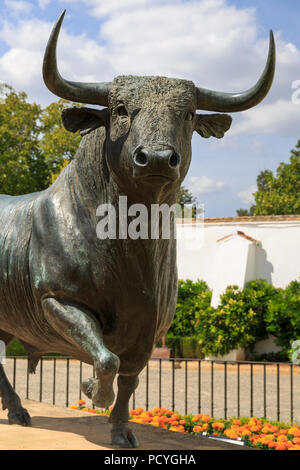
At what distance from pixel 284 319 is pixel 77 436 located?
12.2m

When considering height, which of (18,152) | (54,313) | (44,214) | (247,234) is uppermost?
(18,152)

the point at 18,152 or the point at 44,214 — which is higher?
the point at 18,152

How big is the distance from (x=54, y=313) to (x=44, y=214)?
69 cm

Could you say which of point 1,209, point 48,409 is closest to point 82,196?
point 1,209

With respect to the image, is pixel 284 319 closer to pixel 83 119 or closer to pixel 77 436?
pixel 77 436

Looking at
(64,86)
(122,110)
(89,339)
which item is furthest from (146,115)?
(89,339)

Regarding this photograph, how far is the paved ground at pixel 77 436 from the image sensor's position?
4148 mm

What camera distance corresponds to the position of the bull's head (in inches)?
119

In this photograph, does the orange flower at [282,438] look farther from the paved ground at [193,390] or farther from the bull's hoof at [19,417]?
the bull's hoof at [19,417]

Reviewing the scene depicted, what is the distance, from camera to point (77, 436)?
4.48 meters

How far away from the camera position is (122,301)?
11.8 ft

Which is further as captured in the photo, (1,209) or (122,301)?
(1,209)

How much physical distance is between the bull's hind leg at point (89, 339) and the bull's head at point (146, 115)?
796mm
